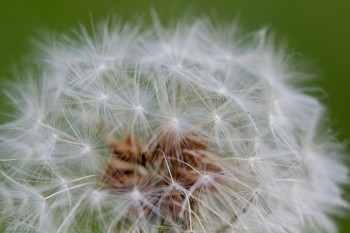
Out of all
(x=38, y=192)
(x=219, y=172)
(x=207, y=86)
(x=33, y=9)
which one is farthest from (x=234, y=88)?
(x=33, y=9)

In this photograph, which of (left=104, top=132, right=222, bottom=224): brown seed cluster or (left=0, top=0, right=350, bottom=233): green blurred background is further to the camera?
(left=0, top=0, right=350, bottom=233): green blurred background

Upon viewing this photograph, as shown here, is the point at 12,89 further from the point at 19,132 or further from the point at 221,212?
the point at 221,212

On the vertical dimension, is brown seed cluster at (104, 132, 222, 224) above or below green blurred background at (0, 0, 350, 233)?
below

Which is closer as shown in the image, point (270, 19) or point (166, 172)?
point (166, 172)

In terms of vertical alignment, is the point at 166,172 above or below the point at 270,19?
below

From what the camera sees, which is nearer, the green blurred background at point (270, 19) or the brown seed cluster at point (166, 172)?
the brown seed cluster at point (166, 172)
